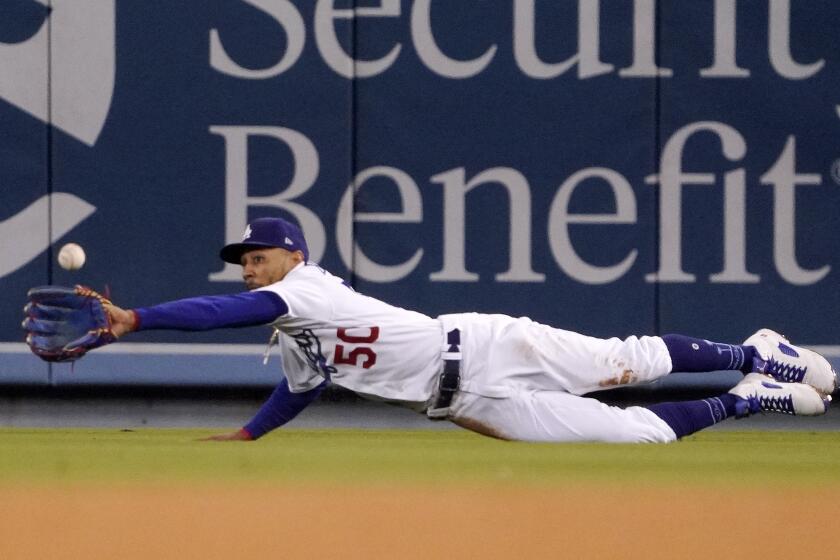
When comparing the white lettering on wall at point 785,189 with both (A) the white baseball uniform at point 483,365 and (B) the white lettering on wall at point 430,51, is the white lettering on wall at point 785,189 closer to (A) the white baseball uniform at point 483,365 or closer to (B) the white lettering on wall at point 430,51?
(B) the white lettering on wall at point 430,51

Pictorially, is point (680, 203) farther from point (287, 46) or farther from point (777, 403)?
point (777, 403)

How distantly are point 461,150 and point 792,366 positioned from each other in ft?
9.14

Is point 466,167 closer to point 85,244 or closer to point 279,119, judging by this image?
point 279,119

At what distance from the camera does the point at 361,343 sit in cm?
439

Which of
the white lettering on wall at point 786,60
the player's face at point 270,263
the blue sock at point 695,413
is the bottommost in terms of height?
the blue sock at point 695,413

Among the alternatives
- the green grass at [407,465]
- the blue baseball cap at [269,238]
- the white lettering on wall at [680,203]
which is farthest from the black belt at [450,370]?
the white lettering on wall at [680,203]

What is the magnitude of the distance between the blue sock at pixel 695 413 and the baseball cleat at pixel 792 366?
10.9 inches

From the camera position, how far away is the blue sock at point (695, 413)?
4.73 m

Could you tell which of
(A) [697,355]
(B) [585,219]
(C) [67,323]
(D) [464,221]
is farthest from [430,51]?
(C) [67,323]

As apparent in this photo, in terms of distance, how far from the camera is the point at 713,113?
7.34 metres

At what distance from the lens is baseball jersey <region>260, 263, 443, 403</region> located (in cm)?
431

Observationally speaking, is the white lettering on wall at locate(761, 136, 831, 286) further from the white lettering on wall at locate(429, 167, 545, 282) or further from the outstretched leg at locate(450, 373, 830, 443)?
the outstretched leg at locate(450, 373, 830, 443)

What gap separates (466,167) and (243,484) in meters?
4.82

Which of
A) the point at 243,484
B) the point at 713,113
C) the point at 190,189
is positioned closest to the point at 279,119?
the point at 190,189
